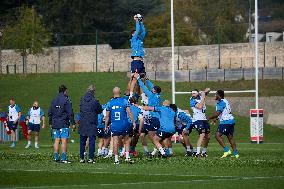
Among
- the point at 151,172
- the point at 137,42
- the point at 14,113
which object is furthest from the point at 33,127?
the point at 151,172

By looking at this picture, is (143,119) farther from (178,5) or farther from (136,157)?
(178,5)

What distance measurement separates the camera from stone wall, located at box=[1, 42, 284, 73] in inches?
3061

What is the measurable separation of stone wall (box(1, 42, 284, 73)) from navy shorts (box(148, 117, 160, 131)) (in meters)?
44.8

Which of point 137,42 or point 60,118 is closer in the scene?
point 60,118

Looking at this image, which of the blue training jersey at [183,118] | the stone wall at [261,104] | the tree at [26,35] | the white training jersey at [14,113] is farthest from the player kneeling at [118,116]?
the tree at [26,35]

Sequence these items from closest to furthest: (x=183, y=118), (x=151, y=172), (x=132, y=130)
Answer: (x=151, y=172), (x=132, y=130), (x=183, y=118)

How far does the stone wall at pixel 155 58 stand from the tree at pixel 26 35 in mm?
2302

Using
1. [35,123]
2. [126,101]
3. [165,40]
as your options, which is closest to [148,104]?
[126,101]

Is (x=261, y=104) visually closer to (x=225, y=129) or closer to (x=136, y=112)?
(x=225, y=129)

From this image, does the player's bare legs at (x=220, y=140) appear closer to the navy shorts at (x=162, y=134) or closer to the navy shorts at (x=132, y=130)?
the navy shorts at (x=162, y=134)

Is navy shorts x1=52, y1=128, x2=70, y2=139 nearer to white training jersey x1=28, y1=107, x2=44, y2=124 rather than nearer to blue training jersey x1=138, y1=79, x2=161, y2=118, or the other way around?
blue training jersey x1=138, y1=79, x2=161, y2=118

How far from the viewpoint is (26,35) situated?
78875mm

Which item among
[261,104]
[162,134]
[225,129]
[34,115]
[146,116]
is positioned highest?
[261,104]

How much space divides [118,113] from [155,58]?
51.5 m
